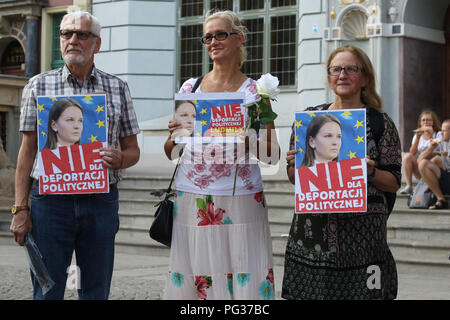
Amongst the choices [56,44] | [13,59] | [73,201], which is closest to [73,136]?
[73,201]

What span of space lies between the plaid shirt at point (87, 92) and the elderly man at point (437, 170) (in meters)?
7.28

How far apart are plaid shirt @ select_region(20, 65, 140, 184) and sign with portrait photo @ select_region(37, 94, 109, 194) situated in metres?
0.08

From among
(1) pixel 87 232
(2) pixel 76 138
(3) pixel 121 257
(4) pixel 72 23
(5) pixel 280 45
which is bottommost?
(3) pixel 121 257

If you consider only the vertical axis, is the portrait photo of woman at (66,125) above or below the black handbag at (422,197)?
above

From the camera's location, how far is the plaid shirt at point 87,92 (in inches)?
178

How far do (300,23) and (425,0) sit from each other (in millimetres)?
2532

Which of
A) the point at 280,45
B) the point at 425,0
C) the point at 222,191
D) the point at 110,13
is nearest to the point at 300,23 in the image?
the point at 280,45

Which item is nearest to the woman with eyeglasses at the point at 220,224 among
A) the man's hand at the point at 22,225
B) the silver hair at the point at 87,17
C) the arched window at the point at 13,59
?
the silver hair at the point at 87,17

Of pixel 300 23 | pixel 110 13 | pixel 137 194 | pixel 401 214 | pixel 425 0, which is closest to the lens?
pixel 401 214

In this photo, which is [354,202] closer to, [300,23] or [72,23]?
[72,23]

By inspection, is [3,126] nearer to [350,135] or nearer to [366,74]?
[366,74]

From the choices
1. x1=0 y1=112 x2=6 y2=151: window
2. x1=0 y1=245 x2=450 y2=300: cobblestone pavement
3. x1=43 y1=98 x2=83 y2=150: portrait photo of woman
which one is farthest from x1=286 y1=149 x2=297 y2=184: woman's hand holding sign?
x1=0 y1=112 x2=6 y2=151: window

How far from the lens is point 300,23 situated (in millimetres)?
17203

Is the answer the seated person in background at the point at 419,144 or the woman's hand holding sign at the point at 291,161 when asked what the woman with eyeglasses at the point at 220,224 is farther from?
the seated person in background at the point at 419,144
